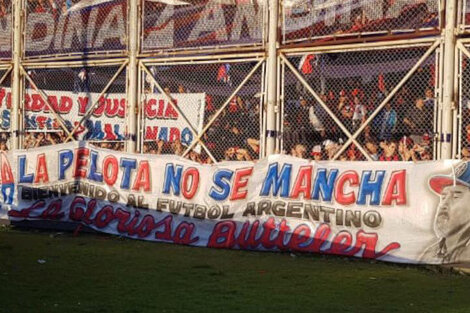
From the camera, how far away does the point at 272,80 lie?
565 inches

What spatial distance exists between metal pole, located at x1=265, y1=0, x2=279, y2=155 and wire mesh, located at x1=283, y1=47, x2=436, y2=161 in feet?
0.72

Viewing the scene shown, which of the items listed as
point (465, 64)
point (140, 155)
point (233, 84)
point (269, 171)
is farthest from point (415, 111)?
point (140, 155)

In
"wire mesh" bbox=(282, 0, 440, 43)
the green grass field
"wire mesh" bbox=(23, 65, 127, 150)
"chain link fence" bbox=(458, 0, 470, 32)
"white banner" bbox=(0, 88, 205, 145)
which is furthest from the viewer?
"wire mesh" bbox=(23, 65, 127, 150)

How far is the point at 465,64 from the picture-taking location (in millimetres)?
12641

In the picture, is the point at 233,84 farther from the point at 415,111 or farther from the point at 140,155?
the point at 415,111

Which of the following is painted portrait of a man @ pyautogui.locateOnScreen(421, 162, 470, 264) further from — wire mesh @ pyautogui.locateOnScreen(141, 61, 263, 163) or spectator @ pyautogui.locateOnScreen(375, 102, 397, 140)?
wire mesh @ pyautogui.locateOnScreen(141, 61, 263, 163)

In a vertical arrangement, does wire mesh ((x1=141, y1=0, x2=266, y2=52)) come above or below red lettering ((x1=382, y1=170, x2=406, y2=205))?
above

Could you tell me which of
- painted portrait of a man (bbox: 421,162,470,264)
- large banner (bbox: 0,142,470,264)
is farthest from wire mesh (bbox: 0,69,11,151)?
painted portrait of a man (bbox: 421,162,470,264)

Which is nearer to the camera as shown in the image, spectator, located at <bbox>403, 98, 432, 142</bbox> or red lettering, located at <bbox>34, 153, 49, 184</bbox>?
spectator, located at <bbox>403, 98, 432, 142</bbox>

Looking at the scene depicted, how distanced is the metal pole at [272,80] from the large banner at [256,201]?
855mm

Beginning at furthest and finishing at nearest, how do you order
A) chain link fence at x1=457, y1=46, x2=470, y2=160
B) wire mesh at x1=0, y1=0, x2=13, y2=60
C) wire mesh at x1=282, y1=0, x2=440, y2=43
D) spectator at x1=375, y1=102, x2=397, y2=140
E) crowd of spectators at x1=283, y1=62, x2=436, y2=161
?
wire mesh at x1=0, y1=0, x2=13, y2=60 → spectator at x1=375, y1=102, x2=397, y2=140 → crowd of spectators at x1=283, y1=62, x2=436, y2=161 → wire mesh at x1=282, y1=0, x2=440, y2=43 → chain link fence at x1=457, y1=46, x2=470, y2=160

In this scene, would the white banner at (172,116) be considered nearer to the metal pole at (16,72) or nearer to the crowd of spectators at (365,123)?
the crowd of spectators at (365,123)

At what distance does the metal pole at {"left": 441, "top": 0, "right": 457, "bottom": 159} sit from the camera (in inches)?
484

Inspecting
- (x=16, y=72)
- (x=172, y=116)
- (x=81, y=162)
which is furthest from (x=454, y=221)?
(x=16, y=72)
